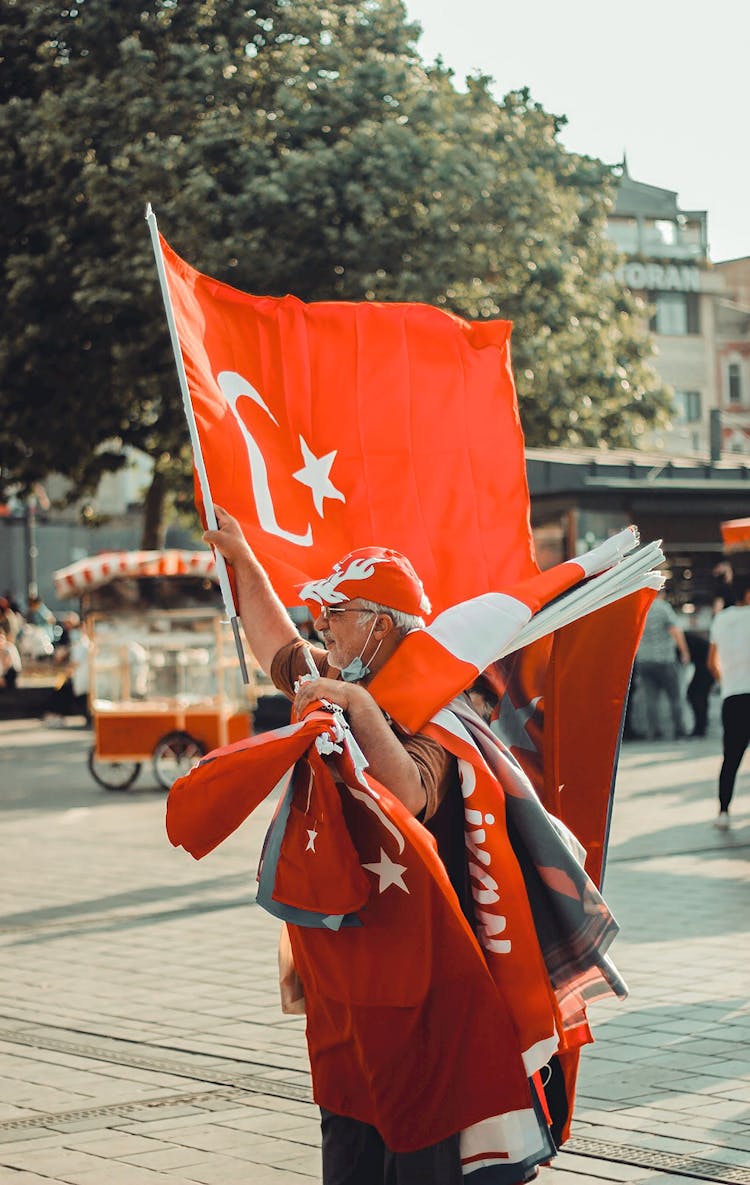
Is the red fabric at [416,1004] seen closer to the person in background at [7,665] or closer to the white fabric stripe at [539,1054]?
the white fabric stripe at [539,1054]

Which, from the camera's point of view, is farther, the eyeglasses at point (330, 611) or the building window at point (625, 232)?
the building window at point (625, 232)

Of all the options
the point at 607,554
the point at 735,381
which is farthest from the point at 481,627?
the point at 735,381

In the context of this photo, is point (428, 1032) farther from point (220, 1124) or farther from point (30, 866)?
point (30, 866)

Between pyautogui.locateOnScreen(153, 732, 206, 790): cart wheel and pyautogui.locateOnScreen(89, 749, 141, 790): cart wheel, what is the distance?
0.39 metres

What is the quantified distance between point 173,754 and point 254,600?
12.5 m

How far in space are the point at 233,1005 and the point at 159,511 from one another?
21333 millimetres

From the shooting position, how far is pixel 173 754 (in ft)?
54.4

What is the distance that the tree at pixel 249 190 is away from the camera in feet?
72.7

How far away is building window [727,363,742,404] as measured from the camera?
70.2 meters

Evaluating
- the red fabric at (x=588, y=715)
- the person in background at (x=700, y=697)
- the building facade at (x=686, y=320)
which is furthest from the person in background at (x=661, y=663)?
the building facade at (x=686, y=320)

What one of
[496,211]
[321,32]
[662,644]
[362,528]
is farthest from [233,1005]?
[321,32]

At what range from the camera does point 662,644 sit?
1958 cm

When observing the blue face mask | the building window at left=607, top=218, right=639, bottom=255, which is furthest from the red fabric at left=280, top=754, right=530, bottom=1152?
the building window at left=607, top=218, right=639, bottom=255

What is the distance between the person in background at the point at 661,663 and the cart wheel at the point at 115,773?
5.88 metres
